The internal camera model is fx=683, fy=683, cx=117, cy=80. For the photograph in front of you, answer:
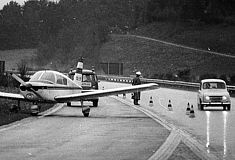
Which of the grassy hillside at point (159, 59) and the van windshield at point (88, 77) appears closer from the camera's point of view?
the van windshield at point (88, 77)

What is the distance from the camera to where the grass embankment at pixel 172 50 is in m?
103

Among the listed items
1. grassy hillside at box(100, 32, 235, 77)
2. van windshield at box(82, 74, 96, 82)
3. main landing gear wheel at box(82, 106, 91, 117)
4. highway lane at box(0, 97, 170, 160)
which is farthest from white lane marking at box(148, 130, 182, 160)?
grassy hillside at box(100, 32, 235, 77)

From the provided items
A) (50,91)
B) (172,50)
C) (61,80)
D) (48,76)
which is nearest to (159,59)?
(172,50)

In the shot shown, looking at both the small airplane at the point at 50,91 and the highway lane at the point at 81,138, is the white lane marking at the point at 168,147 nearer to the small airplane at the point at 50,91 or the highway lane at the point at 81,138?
the highway lane at the point at 81,138

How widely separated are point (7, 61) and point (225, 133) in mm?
128095

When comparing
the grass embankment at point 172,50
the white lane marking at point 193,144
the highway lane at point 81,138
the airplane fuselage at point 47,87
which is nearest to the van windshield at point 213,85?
the airplane fuselage at point 47,87

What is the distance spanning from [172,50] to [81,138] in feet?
321

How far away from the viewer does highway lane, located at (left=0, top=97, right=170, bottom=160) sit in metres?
14.8

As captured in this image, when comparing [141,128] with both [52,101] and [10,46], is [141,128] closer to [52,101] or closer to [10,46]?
[52,101]

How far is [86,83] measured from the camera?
128 ft

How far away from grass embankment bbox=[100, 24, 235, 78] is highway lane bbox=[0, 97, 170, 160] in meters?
71.5

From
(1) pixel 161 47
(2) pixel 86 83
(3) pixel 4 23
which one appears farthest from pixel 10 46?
(2) pixel 86 83

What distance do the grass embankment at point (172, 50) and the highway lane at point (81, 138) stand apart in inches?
2814

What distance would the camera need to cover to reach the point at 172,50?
380ft
